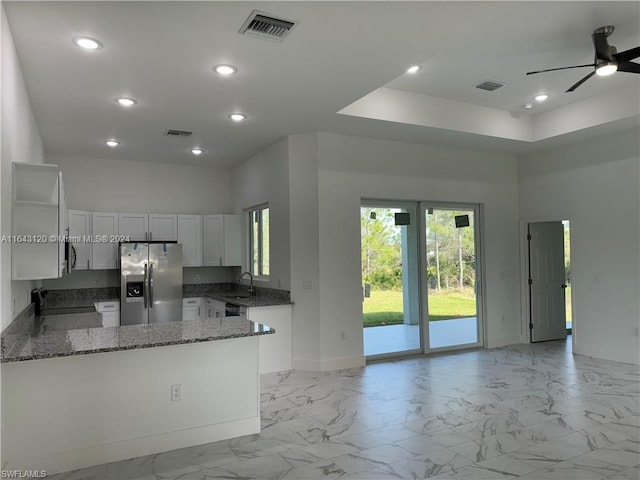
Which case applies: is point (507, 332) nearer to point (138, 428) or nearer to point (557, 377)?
point (557, 377)

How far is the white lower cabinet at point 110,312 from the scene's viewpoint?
250 inches

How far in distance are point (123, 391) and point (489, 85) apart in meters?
4.69

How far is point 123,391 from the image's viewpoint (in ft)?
10.1

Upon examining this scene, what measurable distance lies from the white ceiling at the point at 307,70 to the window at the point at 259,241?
3.34 ft

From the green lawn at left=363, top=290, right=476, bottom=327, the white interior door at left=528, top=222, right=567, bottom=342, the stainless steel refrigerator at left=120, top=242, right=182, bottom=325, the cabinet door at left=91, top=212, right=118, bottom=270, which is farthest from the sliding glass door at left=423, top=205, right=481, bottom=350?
the cabinet door at left=91, top=212, right=118, bottom=270

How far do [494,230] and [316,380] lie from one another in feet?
12.0

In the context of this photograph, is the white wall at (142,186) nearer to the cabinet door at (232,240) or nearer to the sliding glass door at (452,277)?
the cabinet door at (232,240)

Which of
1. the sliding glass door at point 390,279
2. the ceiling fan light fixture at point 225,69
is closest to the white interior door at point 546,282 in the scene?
the sliding glass door at point 390,279

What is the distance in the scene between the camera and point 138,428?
3133mm

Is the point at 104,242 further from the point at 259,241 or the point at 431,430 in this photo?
the point at 431,430

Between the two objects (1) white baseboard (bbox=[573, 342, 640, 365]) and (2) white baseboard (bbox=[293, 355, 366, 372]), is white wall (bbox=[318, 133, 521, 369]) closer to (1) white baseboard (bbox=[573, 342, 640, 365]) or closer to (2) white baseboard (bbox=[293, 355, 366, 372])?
(2) white baseboard (bbox=[293, 355, 366, 372])

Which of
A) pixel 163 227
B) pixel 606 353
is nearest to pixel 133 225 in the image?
pixel 163 227

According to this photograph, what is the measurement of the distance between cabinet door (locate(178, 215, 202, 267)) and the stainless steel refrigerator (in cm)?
55

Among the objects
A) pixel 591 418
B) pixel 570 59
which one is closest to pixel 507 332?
pixel 591 418
